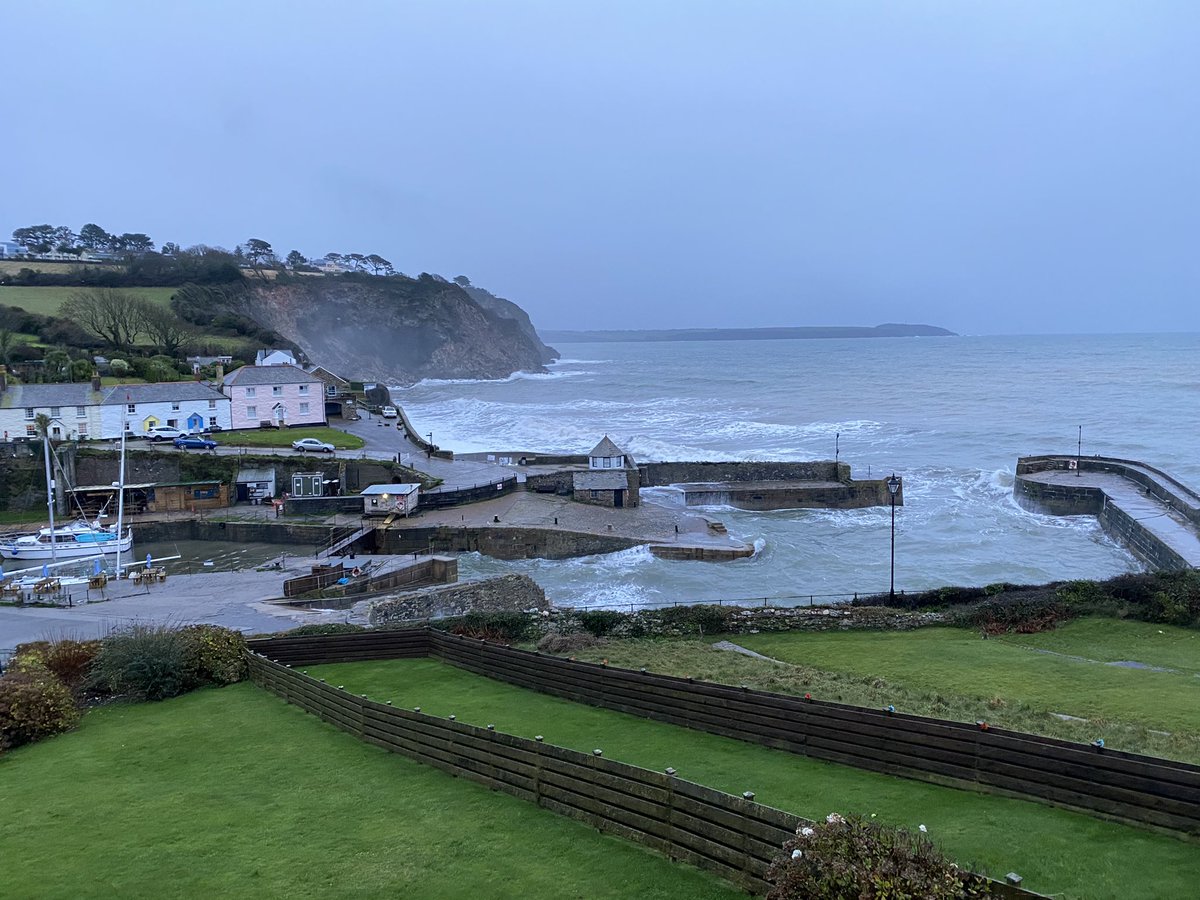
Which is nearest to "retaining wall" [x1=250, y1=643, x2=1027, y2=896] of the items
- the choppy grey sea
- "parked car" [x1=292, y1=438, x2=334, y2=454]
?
the choppy grey sea

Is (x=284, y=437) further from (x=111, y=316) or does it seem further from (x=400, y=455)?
(x=111, y=316)

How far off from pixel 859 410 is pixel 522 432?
4027cm

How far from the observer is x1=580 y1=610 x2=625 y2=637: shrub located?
67.9 feet

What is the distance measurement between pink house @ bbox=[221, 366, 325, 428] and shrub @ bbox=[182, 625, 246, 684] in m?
41.0

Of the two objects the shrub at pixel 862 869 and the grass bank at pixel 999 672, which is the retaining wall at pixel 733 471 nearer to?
the grass bank at pixel 999 672

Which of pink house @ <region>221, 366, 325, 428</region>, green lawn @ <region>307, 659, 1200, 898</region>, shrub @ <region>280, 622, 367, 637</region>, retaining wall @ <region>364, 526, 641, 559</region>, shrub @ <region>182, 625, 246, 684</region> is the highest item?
pink house @ <region>221, 366, 325, 428</region>

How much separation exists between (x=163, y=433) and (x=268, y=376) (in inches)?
320

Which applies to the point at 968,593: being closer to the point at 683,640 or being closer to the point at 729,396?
the point at 683,640

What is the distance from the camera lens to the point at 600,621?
20.9 m

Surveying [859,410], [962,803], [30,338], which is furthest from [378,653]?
[859,410]

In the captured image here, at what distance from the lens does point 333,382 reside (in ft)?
238

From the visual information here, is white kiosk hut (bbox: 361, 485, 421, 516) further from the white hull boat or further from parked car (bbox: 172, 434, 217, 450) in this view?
parked car (bbox: 172, 434, 217, 450)

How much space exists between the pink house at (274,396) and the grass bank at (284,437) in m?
1.06

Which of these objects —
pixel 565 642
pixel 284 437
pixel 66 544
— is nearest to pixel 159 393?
pixel 284 437
